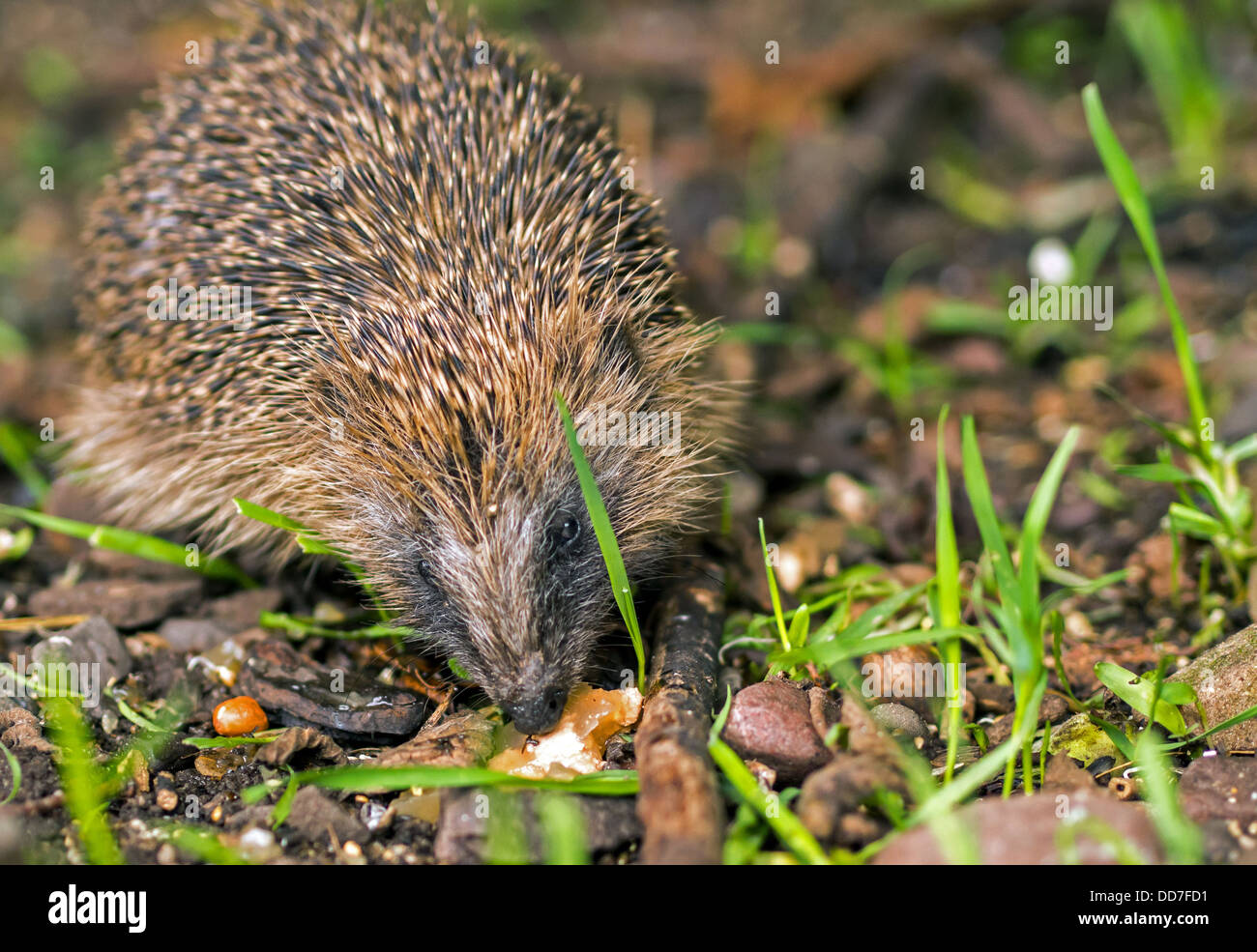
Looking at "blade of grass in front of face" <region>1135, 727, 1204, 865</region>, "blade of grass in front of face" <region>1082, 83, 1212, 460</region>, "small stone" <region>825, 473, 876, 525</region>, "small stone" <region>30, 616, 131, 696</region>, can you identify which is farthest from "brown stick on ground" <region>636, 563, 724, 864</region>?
"small stone" <region>30, 616, 131, 696</region>

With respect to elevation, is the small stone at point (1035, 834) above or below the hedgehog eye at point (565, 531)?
below

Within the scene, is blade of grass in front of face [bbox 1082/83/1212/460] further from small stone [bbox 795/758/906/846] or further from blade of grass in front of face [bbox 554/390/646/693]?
blade of grass in front of face [bbox 554/390/646/693]

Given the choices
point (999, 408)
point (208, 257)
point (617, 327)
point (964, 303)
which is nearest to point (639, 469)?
point (617, 327)

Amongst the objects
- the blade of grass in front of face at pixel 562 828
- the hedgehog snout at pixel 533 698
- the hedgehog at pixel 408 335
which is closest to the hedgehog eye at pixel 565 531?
the hedgehog at pixel 408 335

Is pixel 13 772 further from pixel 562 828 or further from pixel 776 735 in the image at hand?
pixel 776 735

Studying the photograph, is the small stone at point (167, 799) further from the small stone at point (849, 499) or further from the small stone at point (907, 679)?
the small stone at point (849, 499)
